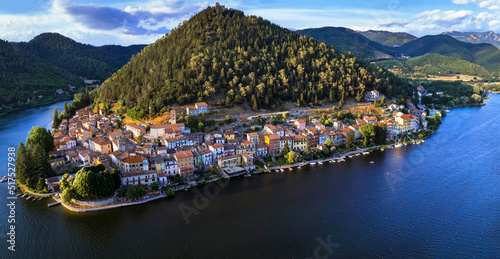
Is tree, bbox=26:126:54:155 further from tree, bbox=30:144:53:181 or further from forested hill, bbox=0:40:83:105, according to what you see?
forested hill, bbox=0:40:83:105

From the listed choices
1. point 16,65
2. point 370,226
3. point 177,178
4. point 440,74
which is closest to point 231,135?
point 177,178

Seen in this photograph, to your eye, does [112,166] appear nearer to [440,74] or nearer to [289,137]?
[289,137]

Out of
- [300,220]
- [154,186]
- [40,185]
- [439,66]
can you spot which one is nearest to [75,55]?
[40,185]

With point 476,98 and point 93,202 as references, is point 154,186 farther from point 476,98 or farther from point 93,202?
point 476,98

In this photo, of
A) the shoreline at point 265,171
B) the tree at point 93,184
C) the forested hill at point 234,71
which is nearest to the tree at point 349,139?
the shoreline at point 265,171

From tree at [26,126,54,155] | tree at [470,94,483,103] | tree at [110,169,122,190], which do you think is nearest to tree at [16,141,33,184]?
tree at [26,126,54,155]
